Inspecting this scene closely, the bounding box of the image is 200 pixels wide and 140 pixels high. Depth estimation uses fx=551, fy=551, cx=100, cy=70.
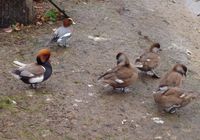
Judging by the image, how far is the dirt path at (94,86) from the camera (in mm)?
7055

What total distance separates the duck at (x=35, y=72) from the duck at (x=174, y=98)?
64.6 inches

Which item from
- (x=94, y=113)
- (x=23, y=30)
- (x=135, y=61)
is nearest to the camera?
(x=94, y=113)

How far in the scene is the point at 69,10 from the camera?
38.0ft

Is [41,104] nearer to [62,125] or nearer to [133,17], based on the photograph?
[62,125]

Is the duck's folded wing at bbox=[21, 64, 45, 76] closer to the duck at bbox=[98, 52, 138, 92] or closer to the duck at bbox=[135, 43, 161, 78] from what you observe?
the duck at bbox=[98, 52, 138, 92]

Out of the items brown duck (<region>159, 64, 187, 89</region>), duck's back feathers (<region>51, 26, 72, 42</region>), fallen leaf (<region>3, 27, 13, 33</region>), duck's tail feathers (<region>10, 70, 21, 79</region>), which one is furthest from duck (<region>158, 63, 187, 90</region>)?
fallen leaf (<region>3, 27, 13, 33</region>)

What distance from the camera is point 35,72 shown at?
7742 millimetres

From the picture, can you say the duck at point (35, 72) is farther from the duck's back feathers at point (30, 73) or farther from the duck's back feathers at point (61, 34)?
the duck's back feathers at point (61, 34)

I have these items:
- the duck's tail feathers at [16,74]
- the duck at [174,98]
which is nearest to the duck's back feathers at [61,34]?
the duck's tail feathers at [16,74]

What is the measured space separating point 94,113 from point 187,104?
1330 millimetres

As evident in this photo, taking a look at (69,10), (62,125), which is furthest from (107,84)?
(69,10)

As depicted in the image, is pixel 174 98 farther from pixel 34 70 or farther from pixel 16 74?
pixel 16 74

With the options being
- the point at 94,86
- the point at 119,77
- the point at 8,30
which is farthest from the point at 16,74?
the point at 8,30

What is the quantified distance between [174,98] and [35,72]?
77.5 inches
